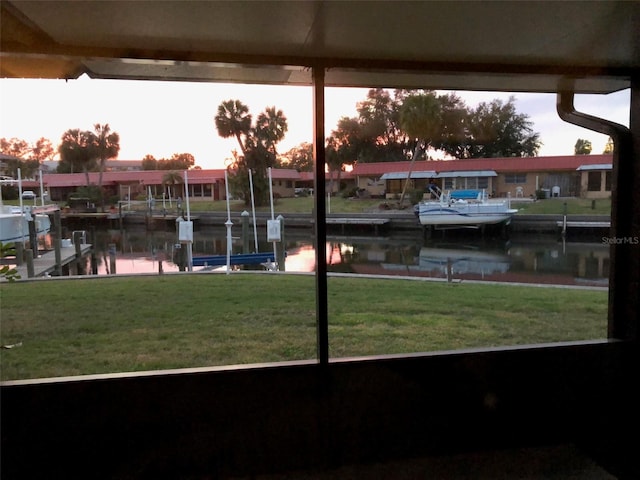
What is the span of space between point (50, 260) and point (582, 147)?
817 centimetres

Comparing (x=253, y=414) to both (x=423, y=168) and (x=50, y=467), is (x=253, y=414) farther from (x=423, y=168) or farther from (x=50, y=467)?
(x=423, y=168)

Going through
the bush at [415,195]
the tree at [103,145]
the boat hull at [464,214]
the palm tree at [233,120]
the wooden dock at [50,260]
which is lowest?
the wooden dock at [50,260]

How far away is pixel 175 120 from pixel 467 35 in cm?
409

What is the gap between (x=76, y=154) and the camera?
640cm

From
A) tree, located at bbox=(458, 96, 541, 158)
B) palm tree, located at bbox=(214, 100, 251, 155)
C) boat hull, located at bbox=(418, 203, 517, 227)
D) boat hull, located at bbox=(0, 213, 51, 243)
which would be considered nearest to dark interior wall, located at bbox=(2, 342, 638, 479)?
tree, located at bbox=(458, 96, 541, 158)

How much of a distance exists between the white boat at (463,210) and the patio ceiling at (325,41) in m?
6.57

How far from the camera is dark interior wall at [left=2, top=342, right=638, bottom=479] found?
69.9 inches

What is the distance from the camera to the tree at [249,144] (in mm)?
5883

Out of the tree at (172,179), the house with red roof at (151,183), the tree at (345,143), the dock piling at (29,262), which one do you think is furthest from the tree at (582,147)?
the dock piling at (29,262)

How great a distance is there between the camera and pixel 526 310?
4535 mm

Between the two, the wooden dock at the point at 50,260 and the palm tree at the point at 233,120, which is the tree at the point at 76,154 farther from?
the palm tree at the point at 233,120

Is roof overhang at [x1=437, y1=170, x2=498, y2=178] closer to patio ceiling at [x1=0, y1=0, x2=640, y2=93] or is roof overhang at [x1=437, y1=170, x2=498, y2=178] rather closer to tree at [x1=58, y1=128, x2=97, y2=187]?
patio ceiling at [x1=0, y1=0, x2=640, y2=93]

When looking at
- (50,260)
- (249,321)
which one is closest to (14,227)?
(50,260)

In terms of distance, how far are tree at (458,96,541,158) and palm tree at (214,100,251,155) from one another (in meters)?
2.56
